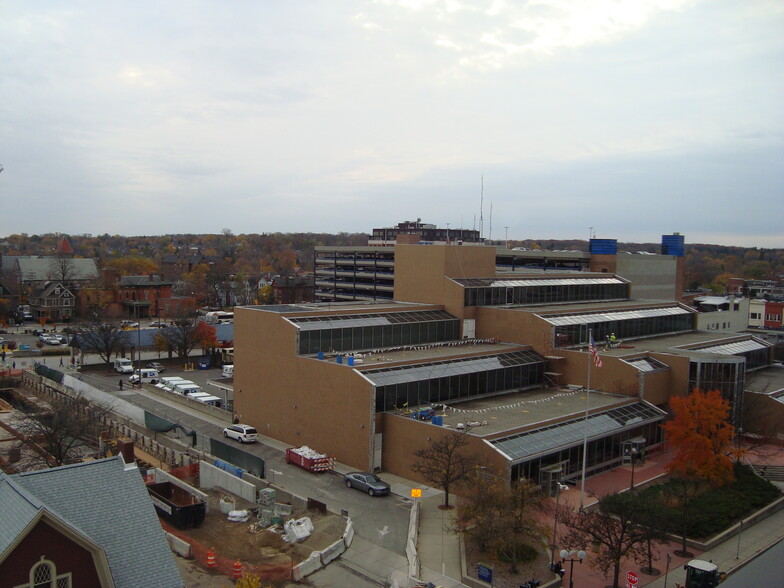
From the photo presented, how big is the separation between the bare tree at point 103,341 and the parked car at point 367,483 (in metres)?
48.6

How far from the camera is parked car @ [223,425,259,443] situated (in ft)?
148

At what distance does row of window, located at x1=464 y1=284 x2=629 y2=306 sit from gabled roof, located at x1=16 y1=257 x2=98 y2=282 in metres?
103

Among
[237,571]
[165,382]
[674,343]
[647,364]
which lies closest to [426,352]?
[647,364]

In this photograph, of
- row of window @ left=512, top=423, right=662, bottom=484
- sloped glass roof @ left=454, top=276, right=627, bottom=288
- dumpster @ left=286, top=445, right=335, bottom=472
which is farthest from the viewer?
sloped glass roof @ left=454, top=276, right=627, bottom=288

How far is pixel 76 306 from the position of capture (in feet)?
374

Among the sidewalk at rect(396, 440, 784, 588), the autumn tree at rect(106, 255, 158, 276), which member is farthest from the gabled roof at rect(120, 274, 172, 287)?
the sidewalk at rect(396, 440, 784, 588)

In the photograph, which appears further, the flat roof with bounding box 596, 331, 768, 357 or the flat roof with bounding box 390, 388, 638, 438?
the flat roof with bounding box 596, 331, 768, 357

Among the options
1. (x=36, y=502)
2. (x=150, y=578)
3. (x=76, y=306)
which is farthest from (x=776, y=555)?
(x=76, y=306)

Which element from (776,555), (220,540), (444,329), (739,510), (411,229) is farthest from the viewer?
(411,229)

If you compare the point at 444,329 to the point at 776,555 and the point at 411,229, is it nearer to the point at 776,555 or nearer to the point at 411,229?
the point at 776,555

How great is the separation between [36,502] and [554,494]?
89.5 feet

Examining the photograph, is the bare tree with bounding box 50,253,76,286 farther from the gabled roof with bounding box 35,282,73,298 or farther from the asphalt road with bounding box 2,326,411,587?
the asphalt road with bounding box 2,326,411,587

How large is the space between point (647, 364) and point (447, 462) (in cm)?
2178

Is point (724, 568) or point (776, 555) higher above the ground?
point (776, 555)
